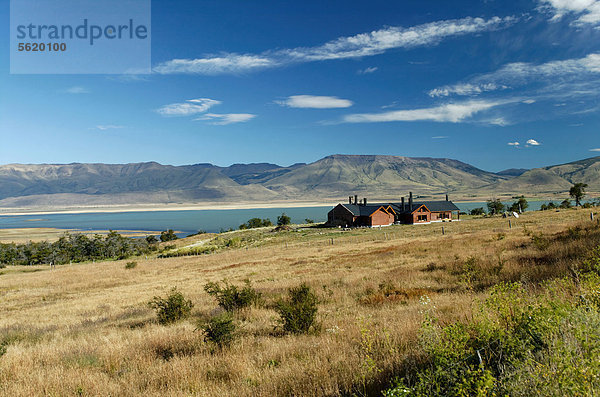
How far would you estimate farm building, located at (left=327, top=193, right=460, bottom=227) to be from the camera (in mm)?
77250

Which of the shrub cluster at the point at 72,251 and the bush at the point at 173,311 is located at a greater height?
the bush at the point at 173,311

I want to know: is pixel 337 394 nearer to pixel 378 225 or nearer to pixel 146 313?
pixel 146 313

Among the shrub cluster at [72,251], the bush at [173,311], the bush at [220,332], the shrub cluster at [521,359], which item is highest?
the shrub cluster at [521,359]

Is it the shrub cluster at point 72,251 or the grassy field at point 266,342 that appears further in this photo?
the shrub cluster at point 72,251

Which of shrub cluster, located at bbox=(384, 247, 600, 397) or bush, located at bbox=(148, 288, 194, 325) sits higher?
shrub cluster, located at bbox=(384, 247, 600, 397)

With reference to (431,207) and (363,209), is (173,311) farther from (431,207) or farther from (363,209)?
→ (431,207)

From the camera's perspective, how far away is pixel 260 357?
6.42 m

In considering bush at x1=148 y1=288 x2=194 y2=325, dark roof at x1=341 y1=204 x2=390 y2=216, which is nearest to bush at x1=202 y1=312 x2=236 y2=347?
bush at x1=148 y1=288 x2=194 y2=325

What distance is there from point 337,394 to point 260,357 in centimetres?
244

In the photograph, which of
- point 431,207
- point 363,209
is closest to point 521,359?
point 363,209

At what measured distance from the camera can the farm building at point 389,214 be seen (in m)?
77.2

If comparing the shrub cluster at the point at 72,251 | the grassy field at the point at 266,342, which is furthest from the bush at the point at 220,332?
the shrub cluster at the point at 72,251

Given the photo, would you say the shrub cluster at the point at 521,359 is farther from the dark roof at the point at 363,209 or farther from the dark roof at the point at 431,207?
the dark roof at the point at 431,207

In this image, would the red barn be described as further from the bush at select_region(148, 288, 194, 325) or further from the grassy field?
the bush at select_region(148, 288, 194, 325)
